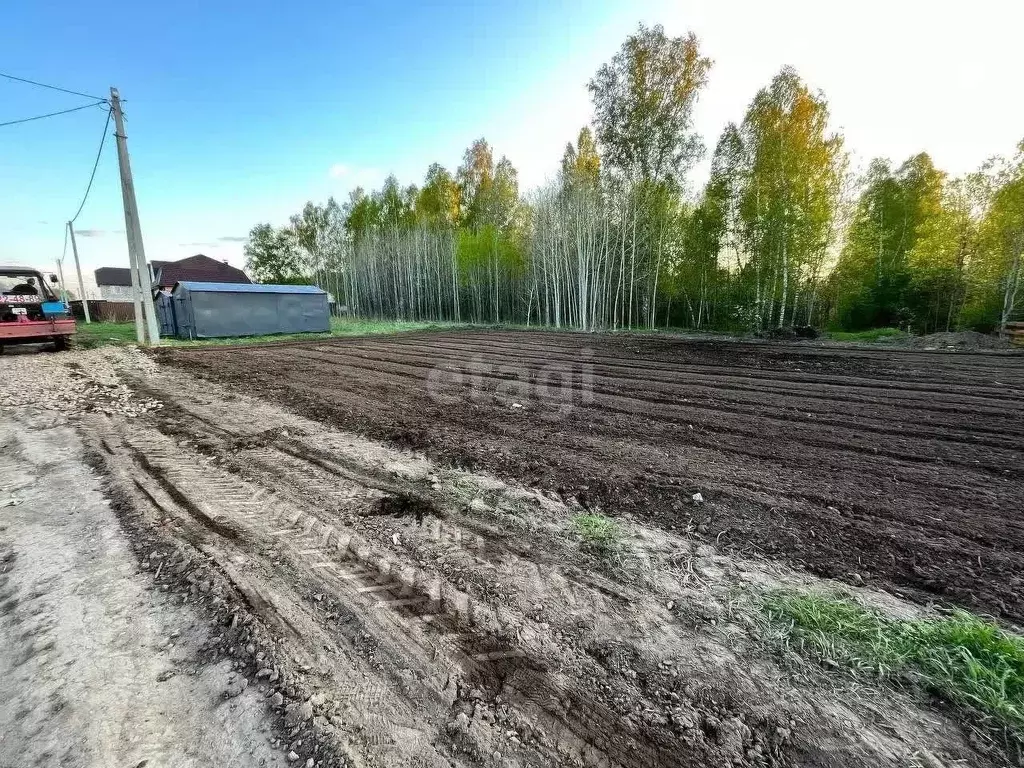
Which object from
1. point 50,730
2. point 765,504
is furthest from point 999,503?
point 50,730

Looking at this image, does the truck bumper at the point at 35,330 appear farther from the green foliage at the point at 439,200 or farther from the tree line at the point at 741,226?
the green foliage at the point at 439,200

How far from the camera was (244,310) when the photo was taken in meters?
18.1

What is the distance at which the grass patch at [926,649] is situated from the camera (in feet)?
4.76

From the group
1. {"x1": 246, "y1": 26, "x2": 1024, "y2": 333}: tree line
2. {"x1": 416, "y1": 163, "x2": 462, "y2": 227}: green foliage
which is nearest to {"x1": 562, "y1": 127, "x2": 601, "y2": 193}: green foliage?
{"x1": 246, "y1": 26, "x2": 1024, "y2": 333}: tree line

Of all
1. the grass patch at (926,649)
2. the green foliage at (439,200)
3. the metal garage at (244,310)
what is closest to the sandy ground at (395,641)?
the grass patch at (926,649)

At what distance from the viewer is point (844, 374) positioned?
784 centimetres

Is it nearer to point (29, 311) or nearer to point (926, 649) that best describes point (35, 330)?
point (29, 311)

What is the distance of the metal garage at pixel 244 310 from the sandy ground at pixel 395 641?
1678cm

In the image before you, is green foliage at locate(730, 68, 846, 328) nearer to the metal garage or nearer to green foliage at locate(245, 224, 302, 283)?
the metal garage

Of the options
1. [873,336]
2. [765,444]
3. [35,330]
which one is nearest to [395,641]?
[765,444]

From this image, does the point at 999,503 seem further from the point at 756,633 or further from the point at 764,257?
the point at 764,257

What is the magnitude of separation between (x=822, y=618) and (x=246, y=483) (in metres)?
3.79

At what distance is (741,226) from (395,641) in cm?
2132

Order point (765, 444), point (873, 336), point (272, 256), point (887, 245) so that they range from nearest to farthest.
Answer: point (765, 444) → point (873, 336) → point (887, 245) → point (272, 256)
